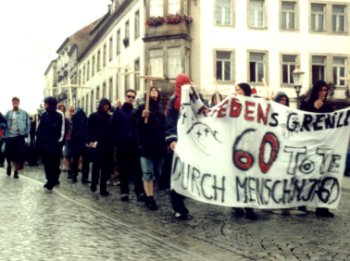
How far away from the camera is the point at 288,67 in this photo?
32.7 m

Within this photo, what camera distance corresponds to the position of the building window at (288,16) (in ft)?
108

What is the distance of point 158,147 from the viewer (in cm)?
898

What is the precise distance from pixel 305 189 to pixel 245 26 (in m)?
25.0

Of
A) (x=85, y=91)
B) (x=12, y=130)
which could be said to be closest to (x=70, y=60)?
(x=85, y=91)

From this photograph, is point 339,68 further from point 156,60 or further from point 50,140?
point 50,140

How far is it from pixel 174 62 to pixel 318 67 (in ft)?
28.6

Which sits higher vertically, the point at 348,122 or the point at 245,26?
the point at 245,26

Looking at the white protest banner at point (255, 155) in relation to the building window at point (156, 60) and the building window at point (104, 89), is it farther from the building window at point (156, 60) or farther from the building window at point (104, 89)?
the building window at point (104, 89)

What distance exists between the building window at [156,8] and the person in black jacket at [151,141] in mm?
23327

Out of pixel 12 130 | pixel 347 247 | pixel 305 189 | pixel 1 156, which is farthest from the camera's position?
pixel 1 156

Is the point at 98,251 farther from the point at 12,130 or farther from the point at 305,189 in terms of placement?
the point at 12,130

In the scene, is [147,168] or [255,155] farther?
[147,168]

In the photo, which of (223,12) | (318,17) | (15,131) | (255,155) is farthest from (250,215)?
(318,17)

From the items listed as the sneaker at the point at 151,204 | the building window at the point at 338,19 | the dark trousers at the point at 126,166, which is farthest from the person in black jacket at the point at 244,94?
the building window at the point at 338,19
